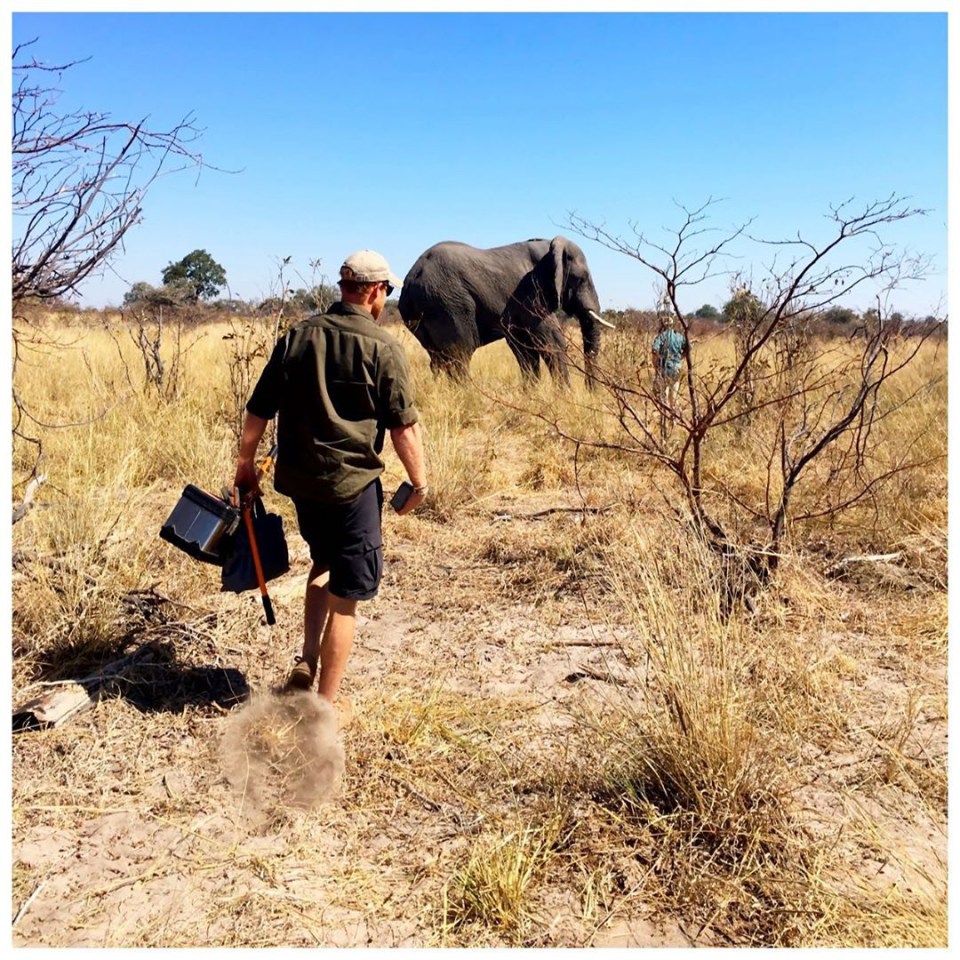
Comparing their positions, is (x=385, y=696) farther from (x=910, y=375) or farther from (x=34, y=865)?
(x=910, y=375)

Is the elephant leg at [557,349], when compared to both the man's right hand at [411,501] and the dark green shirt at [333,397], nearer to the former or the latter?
the man's right hand at [411,501]

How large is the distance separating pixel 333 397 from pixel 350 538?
0.54 m

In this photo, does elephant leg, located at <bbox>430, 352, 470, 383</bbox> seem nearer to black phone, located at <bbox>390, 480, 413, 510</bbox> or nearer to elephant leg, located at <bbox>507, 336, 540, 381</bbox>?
elephant leg, located at <bbox>507, 336, 540, 381</bbox>

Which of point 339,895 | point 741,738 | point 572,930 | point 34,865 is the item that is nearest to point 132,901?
point 34,865

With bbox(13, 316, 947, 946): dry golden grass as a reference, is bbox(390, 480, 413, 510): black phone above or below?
above

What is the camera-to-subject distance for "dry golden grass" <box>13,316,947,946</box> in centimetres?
232

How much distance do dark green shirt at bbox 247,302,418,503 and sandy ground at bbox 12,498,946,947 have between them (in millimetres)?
918

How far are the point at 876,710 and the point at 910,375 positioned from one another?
1171 cm

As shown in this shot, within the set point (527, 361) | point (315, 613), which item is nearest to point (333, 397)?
point (315, 613)

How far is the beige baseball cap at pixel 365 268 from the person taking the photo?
3117mm

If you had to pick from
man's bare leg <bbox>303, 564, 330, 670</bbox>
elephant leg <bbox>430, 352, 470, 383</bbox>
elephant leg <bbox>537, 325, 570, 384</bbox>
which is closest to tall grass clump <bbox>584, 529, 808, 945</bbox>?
man's bare leg <bbox>303, 564, 330, 670</bbox>

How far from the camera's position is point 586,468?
24.7ft

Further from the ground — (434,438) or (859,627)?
(434,438)

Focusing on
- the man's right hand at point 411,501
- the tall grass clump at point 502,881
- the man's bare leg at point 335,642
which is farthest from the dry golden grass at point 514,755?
the man's right hand at point 411,501
